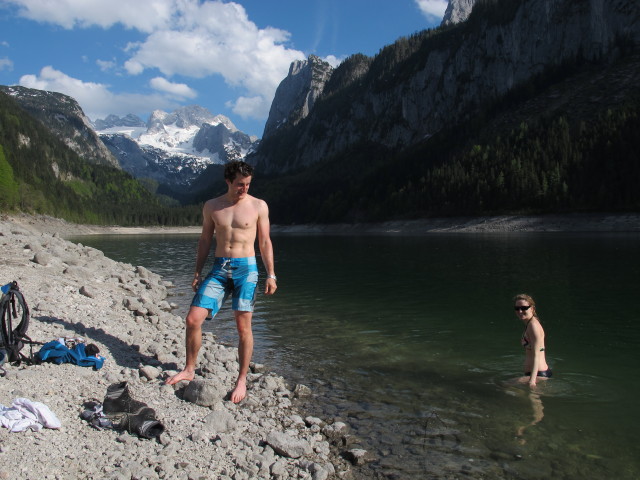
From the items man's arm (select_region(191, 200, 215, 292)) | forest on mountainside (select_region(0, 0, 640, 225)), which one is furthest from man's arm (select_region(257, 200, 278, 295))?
forest on mountainside (select_region(0, 0, 640, 225))

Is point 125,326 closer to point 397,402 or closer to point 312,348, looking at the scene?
point 312,348

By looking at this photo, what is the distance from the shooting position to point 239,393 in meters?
7.75

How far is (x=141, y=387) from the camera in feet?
24.5

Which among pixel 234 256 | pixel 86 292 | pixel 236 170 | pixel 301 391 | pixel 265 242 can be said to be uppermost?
pixel 236 170

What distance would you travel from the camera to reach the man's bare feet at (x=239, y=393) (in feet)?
25.1

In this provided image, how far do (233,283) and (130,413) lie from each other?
8.05ft

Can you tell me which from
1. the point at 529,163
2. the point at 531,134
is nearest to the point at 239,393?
the point at 529,163

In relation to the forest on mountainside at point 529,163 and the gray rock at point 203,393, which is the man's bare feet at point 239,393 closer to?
the gray rock at point 203,393

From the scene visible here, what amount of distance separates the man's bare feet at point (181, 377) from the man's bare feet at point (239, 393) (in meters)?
0.86

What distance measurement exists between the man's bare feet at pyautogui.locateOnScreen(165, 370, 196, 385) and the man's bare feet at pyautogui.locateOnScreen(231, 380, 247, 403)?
0.86 meters

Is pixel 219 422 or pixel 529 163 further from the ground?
pixel 529 163

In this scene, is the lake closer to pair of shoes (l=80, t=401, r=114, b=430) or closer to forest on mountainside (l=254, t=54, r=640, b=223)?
pair of shoes (l=80, t=401, r=114, b=430)

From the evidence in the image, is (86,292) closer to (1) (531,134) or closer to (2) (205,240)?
(2) (205,240)

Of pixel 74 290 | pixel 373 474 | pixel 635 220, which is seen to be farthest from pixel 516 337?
pixel 635 220
